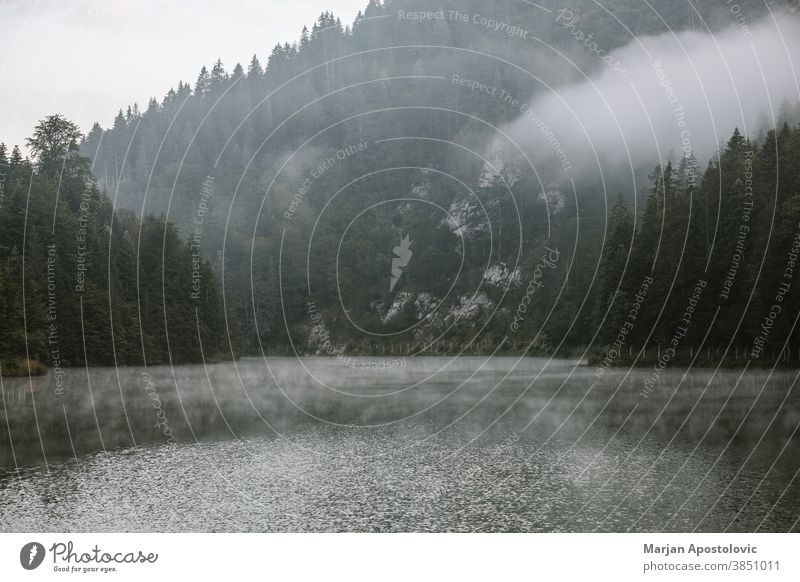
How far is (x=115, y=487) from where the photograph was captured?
40406 mm
